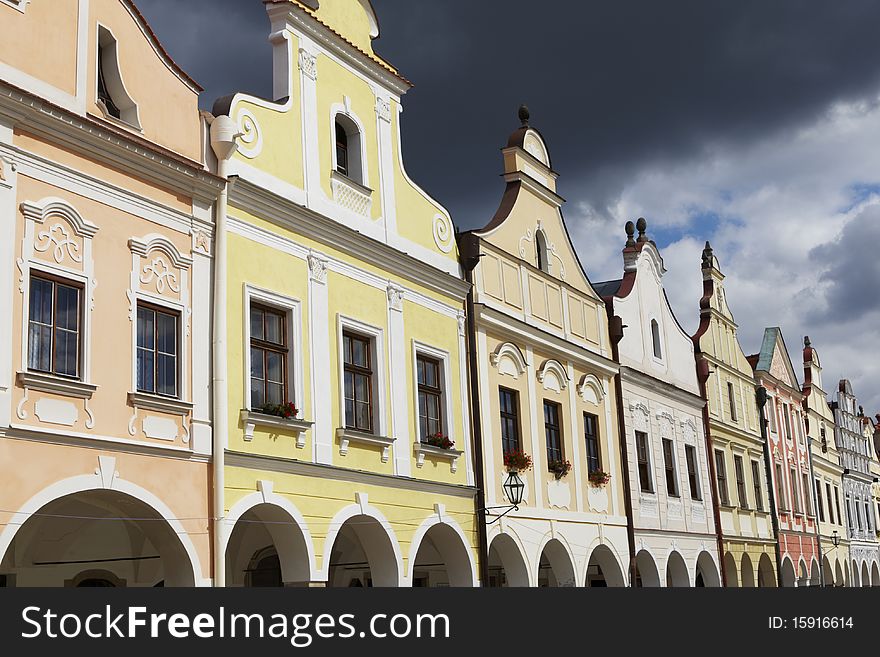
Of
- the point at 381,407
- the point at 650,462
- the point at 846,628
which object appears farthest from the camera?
the point at 650,462

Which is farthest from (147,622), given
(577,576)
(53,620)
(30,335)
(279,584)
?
(577,576)

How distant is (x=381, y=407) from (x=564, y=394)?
22.1 feet

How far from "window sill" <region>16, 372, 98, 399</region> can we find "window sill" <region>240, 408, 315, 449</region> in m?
2.53

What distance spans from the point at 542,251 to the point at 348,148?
6.58 m

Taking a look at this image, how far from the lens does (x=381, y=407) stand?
1791 cm

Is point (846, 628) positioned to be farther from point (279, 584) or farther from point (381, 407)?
point (279, 584)

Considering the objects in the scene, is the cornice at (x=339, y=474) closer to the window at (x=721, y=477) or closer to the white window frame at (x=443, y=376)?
the white window frame at (x=443, y=376)

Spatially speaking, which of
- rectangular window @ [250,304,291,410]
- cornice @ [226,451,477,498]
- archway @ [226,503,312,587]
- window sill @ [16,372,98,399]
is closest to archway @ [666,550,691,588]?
cornice @ [226,451,477,498]

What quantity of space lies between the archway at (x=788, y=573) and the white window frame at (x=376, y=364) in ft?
73.6

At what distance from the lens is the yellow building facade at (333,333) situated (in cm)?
1547

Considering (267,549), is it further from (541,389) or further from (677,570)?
(677,570)

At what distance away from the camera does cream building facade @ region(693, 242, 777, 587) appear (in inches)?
1259

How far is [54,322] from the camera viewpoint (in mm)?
12828

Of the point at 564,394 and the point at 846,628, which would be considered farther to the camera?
the point at 564,394
